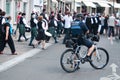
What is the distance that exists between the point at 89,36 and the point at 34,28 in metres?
8.92

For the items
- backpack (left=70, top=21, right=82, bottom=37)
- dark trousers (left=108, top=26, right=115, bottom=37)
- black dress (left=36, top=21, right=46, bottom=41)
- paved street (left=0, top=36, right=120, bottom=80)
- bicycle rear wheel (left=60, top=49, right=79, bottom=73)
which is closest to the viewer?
paved street (left=0, top=36, right=120, bottom=80)

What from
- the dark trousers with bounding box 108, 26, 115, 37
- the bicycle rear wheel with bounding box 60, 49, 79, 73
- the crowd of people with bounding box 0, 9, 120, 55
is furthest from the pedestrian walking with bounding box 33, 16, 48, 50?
the dark trousers with bounding box 108, 26, 115, 37

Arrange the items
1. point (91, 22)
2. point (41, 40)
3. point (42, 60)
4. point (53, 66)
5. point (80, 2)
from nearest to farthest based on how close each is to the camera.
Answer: point (53, 66)
point (42, 60)
point (41, 40)
point (91, 22)
point (80, 2)

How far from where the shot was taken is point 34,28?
2311 centimetres

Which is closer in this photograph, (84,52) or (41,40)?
(84,52)

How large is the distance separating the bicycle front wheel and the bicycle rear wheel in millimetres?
746

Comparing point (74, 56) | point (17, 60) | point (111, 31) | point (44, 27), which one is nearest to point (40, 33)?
point (44, 27)

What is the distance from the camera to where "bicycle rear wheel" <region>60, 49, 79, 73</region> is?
13.7 m

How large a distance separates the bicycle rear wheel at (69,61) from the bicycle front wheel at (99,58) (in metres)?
0.75

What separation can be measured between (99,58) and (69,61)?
122cm

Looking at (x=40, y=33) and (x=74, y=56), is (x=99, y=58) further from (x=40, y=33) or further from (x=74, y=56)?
(x=40, y=33)

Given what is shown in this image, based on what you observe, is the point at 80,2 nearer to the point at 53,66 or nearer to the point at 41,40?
the point at 41,40

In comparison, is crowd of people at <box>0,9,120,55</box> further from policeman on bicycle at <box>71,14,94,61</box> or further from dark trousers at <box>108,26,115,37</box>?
policeman on bicycle at <box>71,14,94,61</box>

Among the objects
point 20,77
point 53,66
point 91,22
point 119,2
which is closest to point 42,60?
point 53,66
